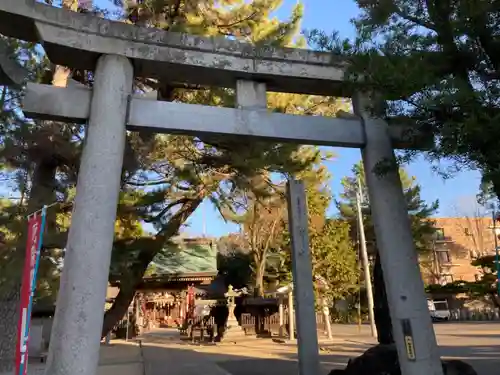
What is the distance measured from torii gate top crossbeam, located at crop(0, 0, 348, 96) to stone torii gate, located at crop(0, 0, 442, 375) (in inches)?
0.4

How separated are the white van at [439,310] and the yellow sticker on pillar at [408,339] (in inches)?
1201

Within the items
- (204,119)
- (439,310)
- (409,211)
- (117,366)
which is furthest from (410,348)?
(439,310)

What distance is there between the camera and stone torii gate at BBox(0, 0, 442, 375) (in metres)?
4.12

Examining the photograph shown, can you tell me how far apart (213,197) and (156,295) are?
27742 mm

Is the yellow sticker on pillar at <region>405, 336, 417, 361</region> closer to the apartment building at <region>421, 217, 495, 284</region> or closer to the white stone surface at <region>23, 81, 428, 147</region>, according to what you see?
the white stone surface at <region>23, 81, 428, 147</region>

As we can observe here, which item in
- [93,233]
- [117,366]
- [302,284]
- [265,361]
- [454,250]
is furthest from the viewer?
[454,250]

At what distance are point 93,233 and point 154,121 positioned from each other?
1348 millimetres

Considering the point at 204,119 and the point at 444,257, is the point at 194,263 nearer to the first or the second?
the point at 204,119

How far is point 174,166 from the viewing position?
8977 mm

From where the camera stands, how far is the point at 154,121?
476 centimetres

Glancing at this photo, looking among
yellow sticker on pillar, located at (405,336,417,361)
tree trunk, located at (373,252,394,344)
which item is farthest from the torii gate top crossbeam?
tree trunk, located at (373,252,394,344)

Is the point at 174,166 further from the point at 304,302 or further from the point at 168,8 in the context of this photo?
the point at 304,302

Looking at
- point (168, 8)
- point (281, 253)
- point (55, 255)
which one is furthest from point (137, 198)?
point (281, 253)

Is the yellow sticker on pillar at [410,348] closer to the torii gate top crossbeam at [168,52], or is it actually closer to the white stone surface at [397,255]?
the white stone surface at [397,255]
